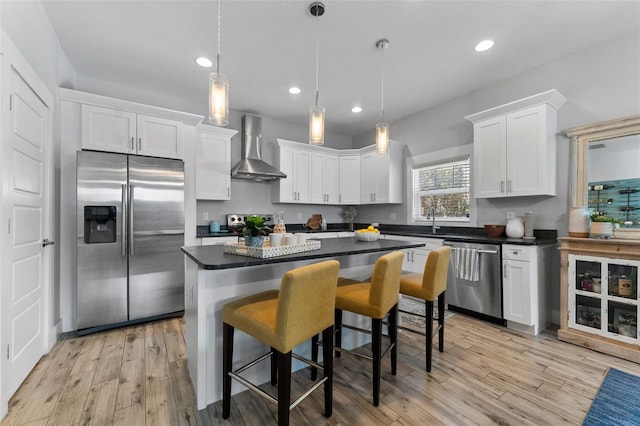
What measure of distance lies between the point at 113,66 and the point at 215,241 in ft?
7.53

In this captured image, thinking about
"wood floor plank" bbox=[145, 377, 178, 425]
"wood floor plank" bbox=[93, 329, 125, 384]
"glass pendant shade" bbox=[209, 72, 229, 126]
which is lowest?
"wood floor plank" bbox=[93, 329, 125, 384]

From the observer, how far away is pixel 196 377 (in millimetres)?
1792

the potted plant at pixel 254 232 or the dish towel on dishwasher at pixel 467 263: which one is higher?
the potted plant at pixel 254 232

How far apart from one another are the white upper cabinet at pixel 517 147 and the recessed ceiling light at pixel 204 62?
3194 mm

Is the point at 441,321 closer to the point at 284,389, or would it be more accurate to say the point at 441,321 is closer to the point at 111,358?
the point at 284,389

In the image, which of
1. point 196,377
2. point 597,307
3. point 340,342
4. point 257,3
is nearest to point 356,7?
point 257,3

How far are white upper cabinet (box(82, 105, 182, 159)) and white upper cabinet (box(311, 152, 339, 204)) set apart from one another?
91.4 inches

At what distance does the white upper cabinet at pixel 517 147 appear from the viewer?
302 cm

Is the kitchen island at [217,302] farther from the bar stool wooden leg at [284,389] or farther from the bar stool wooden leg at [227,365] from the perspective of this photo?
the bar stool wooden leg at [284,389]

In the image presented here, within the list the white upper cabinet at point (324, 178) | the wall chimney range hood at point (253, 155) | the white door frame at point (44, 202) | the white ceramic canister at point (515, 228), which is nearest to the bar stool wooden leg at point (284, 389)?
the white door frame at point (44, 202)

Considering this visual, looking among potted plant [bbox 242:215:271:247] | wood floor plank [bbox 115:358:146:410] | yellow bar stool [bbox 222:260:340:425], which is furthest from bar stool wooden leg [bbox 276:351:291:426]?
wood floor plank [bbox 115:358:146:410]

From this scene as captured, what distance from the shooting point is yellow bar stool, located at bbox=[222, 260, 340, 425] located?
134 centimetres

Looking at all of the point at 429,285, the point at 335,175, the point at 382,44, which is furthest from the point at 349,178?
the point at 429,285

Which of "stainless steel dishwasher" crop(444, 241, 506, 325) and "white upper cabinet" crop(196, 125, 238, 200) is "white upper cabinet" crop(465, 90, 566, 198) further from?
"white upper cabinet" crop(196, 125, 238, 200)
